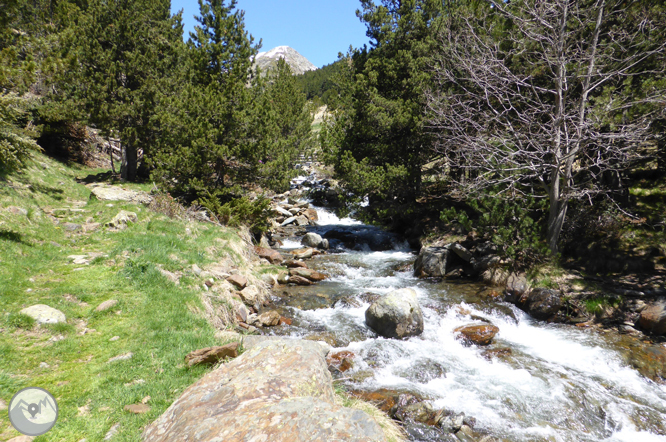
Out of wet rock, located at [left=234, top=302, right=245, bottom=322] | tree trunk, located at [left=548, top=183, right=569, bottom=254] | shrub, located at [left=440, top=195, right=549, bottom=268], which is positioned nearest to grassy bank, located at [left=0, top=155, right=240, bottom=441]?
wet rock, located at [left=234, top=302, right=245, bottom=322]

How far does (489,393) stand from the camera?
626 centimetres

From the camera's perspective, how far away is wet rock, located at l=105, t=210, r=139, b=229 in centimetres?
1073

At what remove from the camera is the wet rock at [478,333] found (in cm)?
803

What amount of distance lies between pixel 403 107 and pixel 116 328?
45.5 ft

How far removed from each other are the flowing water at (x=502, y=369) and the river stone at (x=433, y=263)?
1.57 m

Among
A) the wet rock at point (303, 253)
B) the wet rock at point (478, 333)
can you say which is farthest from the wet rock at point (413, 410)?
the wet rock at point (303, 253)

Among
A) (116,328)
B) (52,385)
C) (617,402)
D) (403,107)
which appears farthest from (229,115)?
(617,402)

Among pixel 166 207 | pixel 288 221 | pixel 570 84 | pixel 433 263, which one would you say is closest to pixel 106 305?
pixel 166 207

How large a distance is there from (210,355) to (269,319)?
131 inches

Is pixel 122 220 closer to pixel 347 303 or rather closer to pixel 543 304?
pixel 347 303

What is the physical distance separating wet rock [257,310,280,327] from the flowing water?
0.36 meters

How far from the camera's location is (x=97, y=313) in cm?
615

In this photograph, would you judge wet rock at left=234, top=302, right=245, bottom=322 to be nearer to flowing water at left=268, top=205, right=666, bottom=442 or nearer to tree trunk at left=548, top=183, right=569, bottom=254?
flowing water at left=268, top=205, right=666, bottom=442

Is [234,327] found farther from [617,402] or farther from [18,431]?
[617,402]
